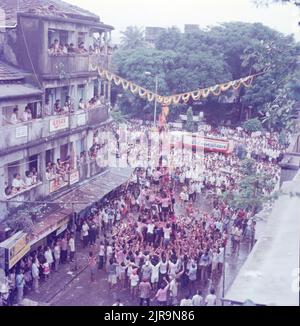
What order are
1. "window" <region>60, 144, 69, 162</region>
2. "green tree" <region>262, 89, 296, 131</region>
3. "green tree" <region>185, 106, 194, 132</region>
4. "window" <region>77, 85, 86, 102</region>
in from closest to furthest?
"green tree" <region>262, 89, 296, 131</region>, "window" <region>60, 144, 69, 162</region>, "window" <region>77, 85, 86, 102</region>, "green tree" <region>185, 106, 194, 132</region>

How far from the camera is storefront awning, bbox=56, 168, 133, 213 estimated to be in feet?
70.0

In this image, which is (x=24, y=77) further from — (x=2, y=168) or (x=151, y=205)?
(x=151, y=205)

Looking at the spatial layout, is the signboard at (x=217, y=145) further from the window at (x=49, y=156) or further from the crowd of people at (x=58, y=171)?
the window at (x=49, y=156)

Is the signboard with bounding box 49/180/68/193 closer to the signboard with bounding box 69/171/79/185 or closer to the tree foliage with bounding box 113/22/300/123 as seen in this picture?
the signboard with bounding box 69/171/79/185

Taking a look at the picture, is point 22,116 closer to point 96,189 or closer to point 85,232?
point 85,232

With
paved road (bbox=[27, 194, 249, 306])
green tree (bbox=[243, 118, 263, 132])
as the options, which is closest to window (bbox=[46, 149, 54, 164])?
paved road (bbox=[27, 194, 249, 306])

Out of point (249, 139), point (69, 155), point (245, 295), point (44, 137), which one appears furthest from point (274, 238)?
point (249, 139)

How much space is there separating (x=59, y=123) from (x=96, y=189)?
3.78m

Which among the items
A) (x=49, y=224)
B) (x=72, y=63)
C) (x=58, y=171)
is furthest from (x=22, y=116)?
(x=72, y=63)

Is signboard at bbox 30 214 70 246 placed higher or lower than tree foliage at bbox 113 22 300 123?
lower

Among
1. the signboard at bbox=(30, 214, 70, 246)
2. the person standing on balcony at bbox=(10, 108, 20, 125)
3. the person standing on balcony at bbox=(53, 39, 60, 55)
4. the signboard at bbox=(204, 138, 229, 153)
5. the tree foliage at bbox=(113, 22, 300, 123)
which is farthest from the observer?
the tree foliage at bbox=(113, 22, 300, 123)

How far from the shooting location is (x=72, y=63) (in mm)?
22391

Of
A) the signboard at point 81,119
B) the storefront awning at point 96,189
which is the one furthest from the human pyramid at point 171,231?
the signboard at point 81,119

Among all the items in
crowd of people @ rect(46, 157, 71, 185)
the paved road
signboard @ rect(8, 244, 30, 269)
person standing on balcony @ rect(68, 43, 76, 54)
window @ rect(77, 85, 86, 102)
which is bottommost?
the paved road
